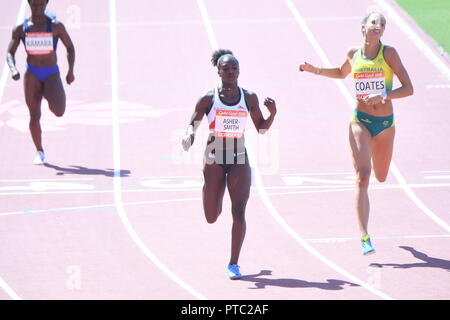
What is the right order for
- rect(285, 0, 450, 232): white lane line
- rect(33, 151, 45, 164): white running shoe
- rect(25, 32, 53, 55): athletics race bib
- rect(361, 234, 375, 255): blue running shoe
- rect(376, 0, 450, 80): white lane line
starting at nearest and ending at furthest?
1. rect(361, 234, 375, 255): blue running shoe
2. rect(285, 0, 450, 232): white lane line
3. rect(25, 32, 53, 55): athletics race bib
4. rect(33, 151, 45, 164): white running shoe
5. rect(376, 0, 450, 80): white lane line

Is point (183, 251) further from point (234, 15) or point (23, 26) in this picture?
point (234, 15)

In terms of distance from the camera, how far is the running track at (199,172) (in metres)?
10.4

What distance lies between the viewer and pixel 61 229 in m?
12.0

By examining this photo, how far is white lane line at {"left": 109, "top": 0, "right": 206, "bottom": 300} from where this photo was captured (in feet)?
34.2

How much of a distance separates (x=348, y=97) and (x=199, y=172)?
4127mm

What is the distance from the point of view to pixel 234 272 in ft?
33.9

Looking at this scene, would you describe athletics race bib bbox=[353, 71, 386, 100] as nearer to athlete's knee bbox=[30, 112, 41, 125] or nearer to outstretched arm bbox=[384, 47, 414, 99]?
outstretched arm bbox=[384, 47, 414, 99]

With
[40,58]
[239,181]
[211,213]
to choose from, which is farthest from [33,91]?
[239,181]

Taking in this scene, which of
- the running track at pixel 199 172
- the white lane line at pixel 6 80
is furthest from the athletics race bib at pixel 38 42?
the white lane line at pixel 6 80

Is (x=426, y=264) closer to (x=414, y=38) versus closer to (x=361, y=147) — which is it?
(x=361, y=147)

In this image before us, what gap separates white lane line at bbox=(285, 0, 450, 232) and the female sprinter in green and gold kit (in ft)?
4.86

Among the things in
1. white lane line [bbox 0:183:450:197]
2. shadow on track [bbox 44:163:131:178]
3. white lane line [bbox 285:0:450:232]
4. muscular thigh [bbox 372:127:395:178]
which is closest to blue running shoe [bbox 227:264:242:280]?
muscular thigh [bbox 372:127:395:178]

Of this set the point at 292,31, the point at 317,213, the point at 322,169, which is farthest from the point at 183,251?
the point at 292,31

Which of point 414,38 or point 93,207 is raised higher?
point 414,38
